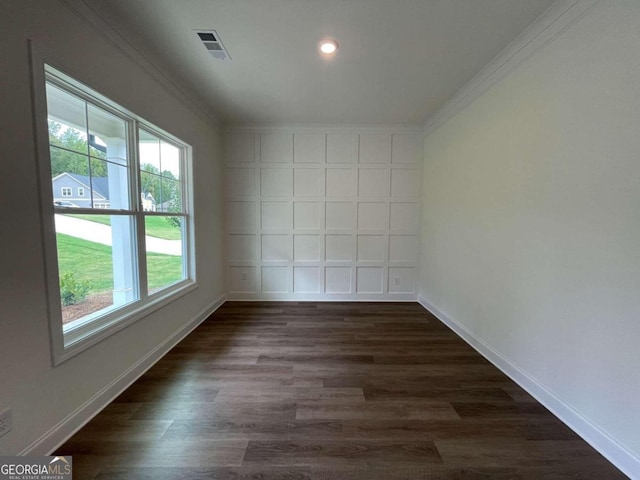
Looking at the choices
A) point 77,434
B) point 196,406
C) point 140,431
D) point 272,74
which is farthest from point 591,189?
point 77,434

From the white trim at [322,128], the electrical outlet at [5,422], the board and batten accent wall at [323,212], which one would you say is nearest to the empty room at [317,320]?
the electrical outlet at [5,422]

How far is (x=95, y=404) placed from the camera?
168 centimetres

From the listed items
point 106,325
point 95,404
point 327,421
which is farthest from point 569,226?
point 95,404

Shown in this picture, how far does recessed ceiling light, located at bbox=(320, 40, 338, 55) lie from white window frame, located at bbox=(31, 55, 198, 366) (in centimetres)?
158

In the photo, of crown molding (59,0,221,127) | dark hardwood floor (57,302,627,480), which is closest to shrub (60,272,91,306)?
dark hardwood floor (57,302,627,480)

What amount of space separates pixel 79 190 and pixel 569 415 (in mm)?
3372

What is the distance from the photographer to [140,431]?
156cm

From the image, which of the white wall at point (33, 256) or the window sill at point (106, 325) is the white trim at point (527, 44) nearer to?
the white wall at point (33, 256)

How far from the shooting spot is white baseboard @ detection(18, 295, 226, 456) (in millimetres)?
1373

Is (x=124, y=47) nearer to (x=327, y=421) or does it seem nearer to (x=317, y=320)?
(x=327, y=421)

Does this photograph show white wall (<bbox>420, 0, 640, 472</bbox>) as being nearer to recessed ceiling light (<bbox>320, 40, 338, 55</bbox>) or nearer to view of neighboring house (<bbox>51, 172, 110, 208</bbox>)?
recessed ceiling light (<bbox>320, 40, 338, 55</bbox>)

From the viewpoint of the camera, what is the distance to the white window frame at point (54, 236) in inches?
52.8

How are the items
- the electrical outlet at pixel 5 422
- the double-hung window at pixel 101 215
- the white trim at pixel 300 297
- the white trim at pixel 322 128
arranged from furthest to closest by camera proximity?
the white trim at pixel 300 297, the white trim at pixel 322 128, the double-hung window at pixel 101 215, the electrical outlet at pixel 5 422

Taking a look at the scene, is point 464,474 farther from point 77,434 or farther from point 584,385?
point 77,434
